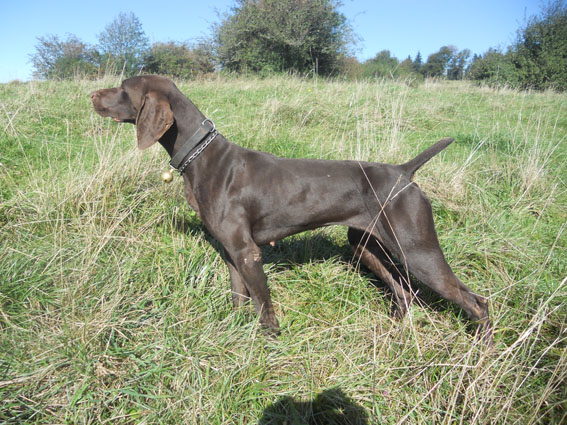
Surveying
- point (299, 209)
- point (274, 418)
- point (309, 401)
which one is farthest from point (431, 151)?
point (274, 418)

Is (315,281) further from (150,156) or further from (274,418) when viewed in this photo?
(150,156)

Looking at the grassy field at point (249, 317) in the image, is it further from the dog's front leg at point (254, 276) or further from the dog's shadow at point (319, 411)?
the dog's front leg at point (254, 276)

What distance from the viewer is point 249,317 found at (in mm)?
2598

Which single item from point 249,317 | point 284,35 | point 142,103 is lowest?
point 249,317

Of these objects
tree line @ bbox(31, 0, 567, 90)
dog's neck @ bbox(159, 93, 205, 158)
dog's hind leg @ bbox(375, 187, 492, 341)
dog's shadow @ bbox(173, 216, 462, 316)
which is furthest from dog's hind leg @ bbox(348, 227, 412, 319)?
tree line @ bbox(31, 0, 567, 90)

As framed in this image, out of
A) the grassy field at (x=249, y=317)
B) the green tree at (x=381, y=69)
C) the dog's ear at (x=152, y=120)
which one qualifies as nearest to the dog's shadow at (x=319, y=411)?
the grassy field at (x=249, y=317)

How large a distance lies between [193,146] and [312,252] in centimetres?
151

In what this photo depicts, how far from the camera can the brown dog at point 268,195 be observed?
2482 mm

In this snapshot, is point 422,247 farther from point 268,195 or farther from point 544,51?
point 544,51

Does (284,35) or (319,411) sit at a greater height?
(284,35)

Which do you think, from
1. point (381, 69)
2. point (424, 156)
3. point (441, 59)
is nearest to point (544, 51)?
point (381, 69)

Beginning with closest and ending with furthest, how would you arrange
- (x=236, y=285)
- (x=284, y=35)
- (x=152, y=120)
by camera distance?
(x=152, y=120) < (x=236, y=285) < (x=284, y=35)

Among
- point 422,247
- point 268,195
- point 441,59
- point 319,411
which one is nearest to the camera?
point 319,411

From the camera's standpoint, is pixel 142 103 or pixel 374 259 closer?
pixel 142 103
